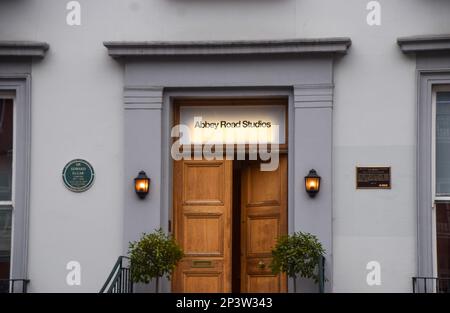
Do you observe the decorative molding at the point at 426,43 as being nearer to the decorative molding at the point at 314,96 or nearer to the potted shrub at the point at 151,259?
the decorative molding at the point at 314,96

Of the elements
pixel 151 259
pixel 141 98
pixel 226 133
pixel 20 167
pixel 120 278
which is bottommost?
pixel 120 278

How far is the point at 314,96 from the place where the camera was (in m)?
15.6

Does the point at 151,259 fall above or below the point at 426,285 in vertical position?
above

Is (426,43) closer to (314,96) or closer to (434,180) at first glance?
(314,96)

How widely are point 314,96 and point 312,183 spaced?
114 cm

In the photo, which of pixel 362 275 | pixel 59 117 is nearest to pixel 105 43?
pixel 59 117

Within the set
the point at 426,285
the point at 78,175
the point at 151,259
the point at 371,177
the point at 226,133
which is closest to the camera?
the point at 151,259

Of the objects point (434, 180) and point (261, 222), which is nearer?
point (434, 180)

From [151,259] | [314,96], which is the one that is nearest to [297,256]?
[151,259]

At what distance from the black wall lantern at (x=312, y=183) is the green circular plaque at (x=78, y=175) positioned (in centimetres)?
279

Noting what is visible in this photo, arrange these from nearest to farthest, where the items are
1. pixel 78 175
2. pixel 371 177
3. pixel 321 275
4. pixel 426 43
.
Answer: pixel 321 275, pixel 426 43, pixel 371 177, pixel 78 175

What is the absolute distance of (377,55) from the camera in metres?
15.6

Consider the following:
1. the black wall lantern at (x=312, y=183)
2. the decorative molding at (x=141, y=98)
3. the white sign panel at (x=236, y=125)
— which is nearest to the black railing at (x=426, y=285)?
the black wall lantern at (x=312, y=183)

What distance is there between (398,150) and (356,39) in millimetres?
1539
